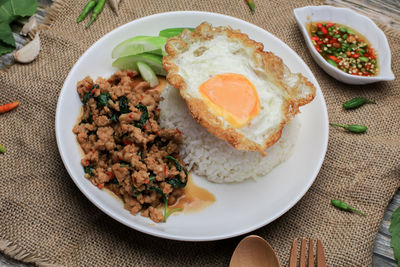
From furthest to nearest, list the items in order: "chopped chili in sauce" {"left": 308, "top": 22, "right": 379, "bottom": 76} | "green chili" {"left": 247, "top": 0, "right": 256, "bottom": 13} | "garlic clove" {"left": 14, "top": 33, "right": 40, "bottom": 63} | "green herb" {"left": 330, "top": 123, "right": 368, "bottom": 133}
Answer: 1. "green chili" {"left": 247, "top": 0, "right": 256, "bottom": 13}
2. "chopped chili in sauce" {"left": 308, "top": 22, "right": 379, "bottom": 76}
3. "green herb" {"left": 330, "top": 123, "right": 368, "bottom": 133}
4. "garlic clove" {"left": 14, "top": 33, "right": 40, "bottom": 63}

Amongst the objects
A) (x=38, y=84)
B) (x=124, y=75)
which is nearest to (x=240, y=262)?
(x=124, y=75)

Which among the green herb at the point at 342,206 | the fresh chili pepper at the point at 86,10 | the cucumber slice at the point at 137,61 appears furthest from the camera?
the fresh chili pepper at the point at 86,10

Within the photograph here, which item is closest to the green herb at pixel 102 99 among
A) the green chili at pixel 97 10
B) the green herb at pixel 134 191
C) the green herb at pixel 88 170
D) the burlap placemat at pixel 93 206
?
the green herb at pixel 88 170

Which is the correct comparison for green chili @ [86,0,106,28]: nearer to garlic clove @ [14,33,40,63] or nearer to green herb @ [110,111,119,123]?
garlic clove @ [14,33,40,63]

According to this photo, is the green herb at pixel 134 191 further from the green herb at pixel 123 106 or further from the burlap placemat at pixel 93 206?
the green herb at pixel 123 106

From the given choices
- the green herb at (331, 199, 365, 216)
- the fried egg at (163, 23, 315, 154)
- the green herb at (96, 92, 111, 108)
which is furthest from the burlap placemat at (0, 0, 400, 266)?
the fried egg at (163, 23, 315, 154)

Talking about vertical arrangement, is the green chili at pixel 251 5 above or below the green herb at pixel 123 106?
below
